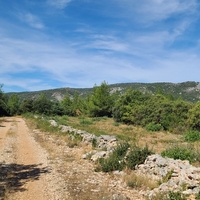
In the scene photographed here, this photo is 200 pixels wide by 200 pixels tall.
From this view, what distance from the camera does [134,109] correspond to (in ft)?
132

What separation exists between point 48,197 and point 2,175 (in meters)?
3.11

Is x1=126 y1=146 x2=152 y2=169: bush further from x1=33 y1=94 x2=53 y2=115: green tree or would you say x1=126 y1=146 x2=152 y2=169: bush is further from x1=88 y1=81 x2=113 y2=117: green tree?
x1=33 y1=94 x2=53 y2=115: green tree

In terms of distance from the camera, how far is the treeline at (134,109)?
29.5m

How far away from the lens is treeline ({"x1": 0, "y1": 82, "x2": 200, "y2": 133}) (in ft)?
96.8

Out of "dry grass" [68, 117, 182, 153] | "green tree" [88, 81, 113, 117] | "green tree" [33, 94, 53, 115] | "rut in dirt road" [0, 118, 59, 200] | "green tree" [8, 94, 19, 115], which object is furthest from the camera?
"green tree" [8, 94, 19, 115]

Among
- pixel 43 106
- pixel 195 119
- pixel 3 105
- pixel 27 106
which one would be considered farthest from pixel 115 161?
pixel 27 106

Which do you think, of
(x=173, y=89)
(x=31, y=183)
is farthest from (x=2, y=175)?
→ (x=173, y=89)

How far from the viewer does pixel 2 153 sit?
43.4 feet

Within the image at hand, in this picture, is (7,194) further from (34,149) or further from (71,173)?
(34,149)

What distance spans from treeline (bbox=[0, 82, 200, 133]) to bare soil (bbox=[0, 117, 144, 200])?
740 inches

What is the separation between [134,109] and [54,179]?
3212 cm

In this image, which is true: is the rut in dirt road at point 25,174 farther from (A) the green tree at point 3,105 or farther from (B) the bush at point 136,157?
(A) the green tree at point 3,105

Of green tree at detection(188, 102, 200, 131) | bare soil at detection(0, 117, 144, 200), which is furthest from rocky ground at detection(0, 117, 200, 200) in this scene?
green tree at detection(188, 102, 200, 131)

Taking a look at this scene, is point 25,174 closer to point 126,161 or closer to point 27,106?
point 126,161
